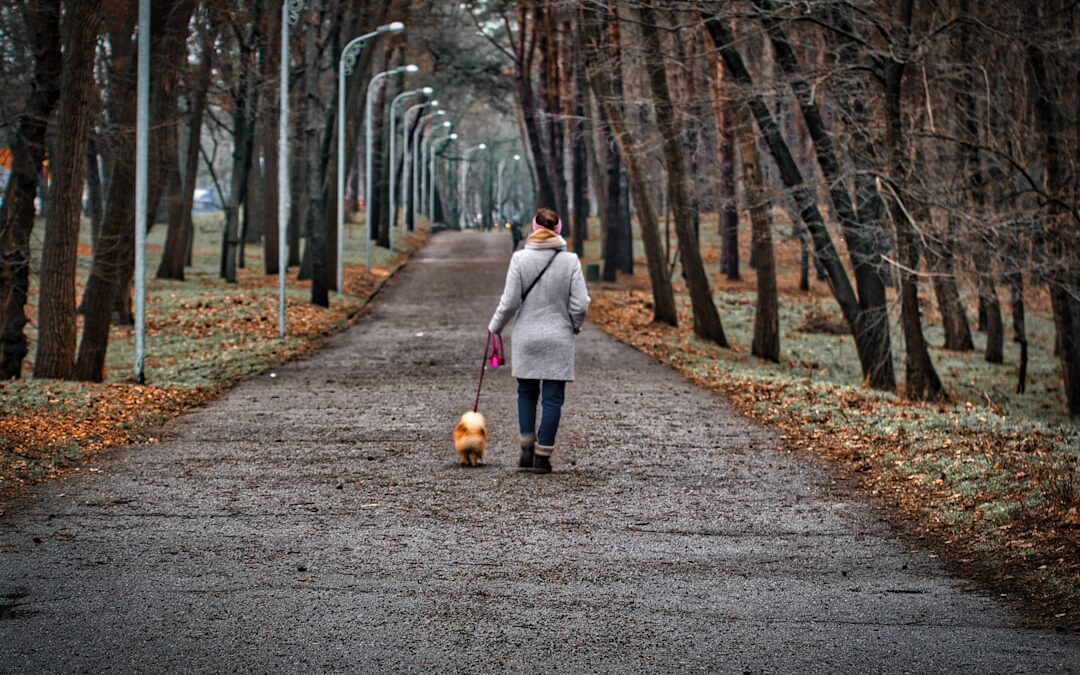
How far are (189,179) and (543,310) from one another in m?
24.7

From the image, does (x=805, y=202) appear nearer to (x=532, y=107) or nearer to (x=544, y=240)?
(x=544, y=240)

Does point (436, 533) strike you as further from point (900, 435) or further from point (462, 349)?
point (462, 349)

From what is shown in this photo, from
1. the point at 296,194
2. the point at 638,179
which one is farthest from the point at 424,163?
the point at 638,179

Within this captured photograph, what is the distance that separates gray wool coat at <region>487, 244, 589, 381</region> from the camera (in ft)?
34.6

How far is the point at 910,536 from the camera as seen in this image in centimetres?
844

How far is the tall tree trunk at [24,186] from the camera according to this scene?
17922mm

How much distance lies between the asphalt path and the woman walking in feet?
1.23

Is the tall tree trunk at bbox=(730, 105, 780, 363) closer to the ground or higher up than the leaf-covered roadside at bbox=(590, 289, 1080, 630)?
higher up

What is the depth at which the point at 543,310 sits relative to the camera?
10641mm

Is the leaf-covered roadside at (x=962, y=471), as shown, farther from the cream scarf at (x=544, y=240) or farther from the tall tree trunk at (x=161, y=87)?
the tall tree trunk at (x=161, y=87)

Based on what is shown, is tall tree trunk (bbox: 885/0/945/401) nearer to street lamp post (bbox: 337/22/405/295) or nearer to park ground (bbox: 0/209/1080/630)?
park ground (bbox: 0/209/1080/630)

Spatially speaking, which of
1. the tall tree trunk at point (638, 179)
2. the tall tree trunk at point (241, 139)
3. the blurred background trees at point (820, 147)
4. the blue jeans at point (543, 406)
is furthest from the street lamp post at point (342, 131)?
the blue jeans at point (543, 406)

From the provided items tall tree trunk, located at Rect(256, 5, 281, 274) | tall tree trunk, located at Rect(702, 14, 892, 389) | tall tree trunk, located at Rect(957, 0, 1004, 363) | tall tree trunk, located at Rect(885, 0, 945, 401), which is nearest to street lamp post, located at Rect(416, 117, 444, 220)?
tall tree trunk, located at Rect(256, 5, 281, 274)

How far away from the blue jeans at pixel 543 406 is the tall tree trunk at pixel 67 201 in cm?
859
